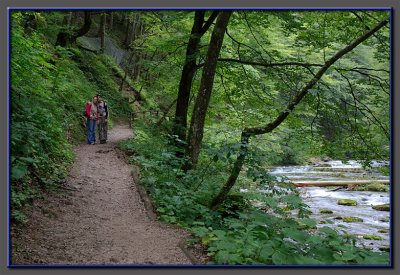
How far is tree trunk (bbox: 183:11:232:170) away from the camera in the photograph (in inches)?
243

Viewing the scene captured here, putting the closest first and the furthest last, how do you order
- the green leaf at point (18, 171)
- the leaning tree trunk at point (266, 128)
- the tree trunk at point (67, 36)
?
the green leaf at point (18, 171) < the leaning tree trunk at point (266, 128) < the tree trunk at point (67, 36)

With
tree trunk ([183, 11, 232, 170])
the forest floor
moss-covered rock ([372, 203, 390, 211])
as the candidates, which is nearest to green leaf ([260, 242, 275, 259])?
the forest floor

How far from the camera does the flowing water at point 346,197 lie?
856 cm

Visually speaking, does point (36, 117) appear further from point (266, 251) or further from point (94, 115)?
point (94, 115)

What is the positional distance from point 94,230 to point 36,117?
5.64ft

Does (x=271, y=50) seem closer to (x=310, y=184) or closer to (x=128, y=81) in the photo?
(x=310, y=184)

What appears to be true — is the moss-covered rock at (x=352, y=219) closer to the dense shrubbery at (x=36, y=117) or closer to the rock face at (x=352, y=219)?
the rock face at (x=352, y=219)

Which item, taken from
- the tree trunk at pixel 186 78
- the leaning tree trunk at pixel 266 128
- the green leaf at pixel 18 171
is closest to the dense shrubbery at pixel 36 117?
the green leaf at pixel 18 171

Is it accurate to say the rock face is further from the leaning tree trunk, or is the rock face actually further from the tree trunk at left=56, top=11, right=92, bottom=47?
the tree trunk at left=56, top=11, right=92, bottom=47

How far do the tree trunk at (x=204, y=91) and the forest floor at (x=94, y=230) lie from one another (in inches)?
52.0

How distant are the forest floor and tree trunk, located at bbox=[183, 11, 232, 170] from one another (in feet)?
4.33

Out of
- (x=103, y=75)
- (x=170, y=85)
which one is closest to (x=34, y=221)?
(x=170, y=85)

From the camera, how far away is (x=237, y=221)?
16.6ft

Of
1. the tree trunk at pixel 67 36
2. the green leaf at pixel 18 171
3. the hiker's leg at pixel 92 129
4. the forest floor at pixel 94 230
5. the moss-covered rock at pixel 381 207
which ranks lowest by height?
the moss-covered rock at pixel 381 207
